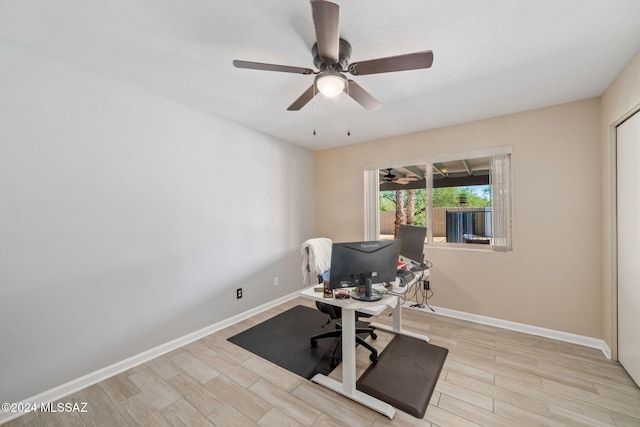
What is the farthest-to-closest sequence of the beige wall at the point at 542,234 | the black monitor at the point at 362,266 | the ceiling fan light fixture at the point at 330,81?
the beige wall at the point at 542,234 < the black monitor at the point at 362,266 < the ceiling fan light fixture at the point at 330,81

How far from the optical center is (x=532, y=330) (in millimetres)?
2672

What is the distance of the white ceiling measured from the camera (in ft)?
4.53

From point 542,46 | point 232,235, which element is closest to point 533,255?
point 542,46

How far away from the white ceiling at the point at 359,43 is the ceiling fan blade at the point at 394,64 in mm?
246

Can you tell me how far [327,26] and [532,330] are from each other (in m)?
3.49

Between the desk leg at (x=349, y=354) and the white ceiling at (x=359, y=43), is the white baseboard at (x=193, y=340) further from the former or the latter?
the white ceiling at (x=359, y=43)

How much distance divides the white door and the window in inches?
32.6

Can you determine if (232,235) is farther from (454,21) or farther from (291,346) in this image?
(454,21)

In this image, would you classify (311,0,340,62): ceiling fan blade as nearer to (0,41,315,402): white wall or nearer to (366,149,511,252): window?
(0,41,315,402): white wall

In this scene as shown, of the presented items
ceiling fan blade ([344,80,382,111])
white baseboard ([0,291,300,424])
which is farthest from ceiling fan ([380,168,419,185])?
white baseboard ([0,291,300,424])

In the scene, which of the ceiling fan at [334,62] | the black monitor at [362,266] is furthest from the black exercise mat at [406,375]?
the ceiling fan at [334,62]

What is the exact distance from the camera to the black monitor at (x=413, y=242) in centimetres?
254

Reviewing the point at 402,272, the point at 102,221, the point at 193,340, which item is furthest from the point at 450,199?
the point at 102,221

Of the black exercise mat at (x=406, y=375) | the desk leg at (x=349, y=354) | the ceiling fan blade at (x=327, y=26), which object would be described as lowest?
the black exercise mat at (x=406, y=375)
